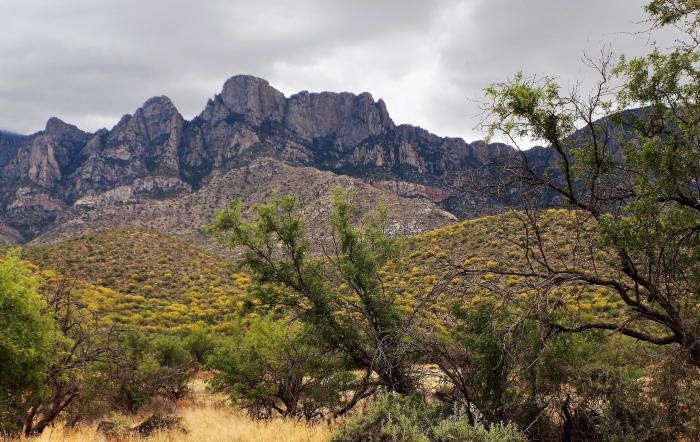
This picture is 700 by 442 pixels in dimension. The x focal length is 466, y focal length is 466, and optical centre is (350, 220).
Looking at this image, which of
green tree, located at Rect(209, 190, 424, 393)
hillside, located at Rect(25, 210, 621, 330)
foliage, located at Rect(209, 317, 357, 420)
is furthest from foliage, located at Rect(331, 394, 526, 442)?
hillside, located at Rect(25, 210, 621, 330)

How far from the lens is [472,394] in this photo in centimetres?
910

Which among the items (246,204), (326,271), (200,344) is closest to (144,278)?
(200,344)

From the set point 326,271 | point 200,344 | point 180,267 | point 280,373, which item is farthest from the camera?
point 180,267

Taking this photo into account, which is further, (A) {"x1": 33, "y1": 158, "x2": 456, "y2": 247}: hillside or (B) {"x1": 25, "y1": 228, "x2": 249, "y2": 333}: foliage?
(A) {"x1": 33, "y1": 158, "x2": 456, "y2": 247}: hillside

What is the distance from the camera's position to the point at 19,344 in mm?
9516

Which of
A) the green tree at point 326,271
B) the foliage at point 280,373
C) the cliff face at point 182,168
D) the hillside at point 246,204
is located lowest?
the foliage at point 280,373

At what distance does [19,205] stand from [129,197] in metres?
52.9

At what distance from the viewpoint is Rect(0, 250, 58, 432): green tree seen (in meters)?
9.51

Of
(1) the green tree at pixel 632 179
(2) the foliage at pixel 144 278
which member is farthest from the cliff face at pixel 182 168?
(1) the green tree at pixel 632 179

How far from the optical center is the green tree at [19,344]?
951cm

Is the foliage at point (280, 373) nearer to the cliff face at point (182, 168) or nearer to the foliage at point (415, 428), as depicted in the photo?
the foliage at point (415, 428)

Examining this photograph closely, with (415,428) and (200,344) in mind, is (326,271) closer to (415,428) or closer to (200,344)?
(415,428)

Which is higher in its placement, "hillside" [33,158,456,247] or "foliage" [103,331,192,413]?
"hillside" [33,158,456,247]

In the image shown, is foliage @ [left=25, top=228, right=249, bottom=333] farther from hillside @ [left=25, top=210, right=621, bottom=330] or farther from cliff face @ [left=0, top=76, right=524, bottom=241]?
cliff face @ [left=0, top=76, right=524, bottom=241]
